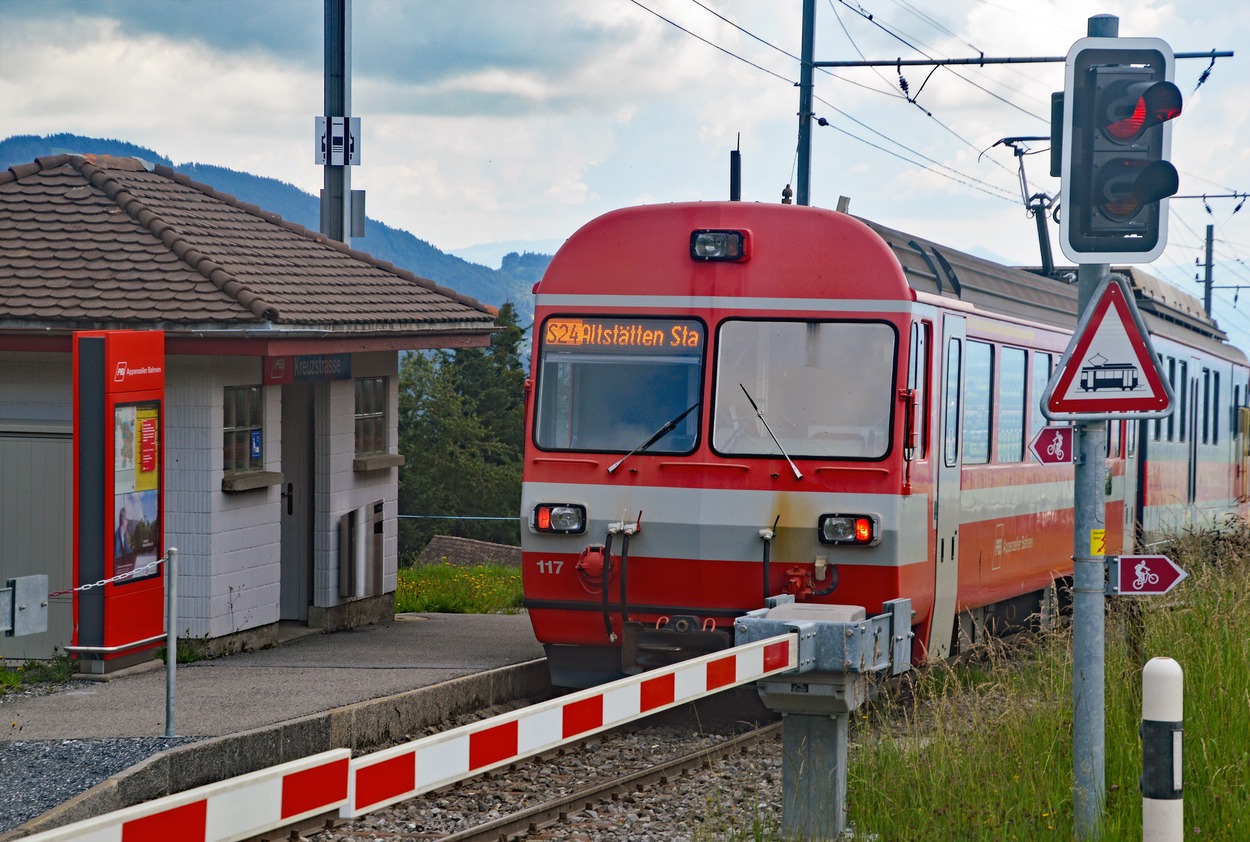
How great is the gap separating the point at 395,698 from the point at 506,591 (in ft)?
27.8

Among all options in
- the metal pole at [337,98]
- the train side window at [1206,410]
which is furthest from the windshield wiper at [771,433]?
the train side window at [1206,410]

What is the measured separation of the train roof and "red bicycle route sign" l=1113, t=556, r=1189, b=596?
4025 mm

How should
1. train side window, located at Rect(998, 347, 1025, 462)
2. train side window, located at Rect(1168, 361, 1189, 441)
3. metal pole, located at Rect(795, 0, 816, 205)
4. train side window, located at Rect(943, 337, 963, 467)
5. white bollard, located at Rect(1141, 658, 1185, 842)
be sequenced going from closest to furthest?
1. white bollard, located at Rect(1141, 658, 1185, 842)
2. train side window, located at Rect(943, 337, 963, 467)
3. train side window, located at Rect(998, 347, 1025, 462)
4. train side window, located at Rect(1168, 361, 1189, 441)
5. metal pole, located at Rect(795, 0, 816, 205)

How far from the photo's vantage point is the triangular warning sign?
248 inches

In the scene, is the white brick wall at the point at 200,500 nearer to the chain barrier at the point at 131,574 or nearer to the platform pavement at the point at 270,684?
the platform pavement at the point at 270,684

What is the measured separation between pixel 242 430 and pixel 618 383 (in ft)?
13.8

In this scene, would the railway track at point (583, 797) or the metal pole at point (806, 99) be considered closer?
the railway track at point (583, 797)

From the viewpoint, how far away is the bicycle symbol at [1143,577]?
631cm

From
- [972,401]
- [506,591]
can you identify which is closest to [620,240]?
[972,401]

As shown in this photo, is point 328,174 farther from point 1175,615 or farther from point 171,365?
point 1175,615

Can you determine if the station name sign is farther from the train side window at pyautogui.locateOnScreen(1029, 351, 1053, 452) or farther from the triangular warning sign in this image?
the triangular warning sign

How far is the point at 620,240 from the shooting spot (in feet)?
34.2

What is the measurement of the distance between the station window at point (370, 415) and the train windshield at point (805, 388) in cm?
597

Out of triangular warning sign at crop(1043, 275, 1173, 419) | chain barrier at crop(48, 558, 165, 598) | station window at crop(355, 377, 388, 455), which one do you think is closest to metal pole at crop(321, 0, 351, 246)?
station window at crop(355, 377, 388, 455)
